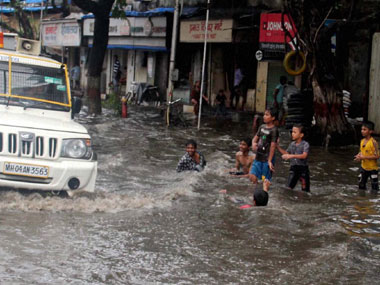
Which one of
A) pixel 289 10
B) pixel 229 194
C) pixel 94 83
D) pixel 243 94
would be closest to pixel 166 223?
pixel 229 194

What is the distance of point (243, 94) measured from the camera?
974 inches

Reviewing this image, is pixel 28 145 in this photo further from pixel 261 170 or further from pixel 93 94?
pixel 93 94

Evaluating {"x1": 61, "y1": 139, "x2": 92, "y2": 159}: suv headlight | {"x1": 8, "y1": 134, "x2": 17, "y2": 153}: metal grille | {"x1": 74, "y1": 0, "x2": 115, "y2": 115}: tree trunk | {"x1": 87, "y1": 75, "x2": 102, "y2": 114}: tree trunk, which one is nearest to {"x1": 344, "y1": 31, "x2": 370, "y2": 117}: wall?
{"x1": 74, "y1": 0, "x2": 115, "y2": 115}: tree trunk

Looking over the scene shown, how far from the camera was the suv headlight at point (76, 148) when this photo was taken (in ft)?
26.9

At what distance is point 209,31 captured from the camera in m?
24.2

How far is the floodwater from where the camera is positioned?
6223 millimetres

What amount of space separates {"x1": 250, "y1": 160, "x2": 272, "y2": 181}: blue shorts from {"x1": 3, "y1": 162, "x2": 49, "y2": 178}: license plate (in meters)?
3.85

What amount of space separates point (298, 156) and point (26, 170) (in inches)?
164

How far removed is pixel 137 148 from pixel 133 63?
16.5 meters

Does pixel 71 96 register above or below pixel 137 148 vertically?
above

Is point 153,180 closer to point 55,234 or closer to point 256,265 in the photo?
point 55,234

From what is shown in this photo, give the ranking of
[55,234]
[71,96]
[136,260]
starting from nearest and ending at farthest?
[136,260] < [55,234] < [71,96]

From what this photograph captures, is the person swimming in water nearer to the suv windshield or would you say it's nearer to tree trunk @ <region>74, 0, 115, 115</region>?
the suv windshield

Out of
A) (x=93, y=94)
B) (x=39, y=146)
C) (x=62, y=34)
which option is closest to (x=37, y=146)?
(x=39, y=146)
